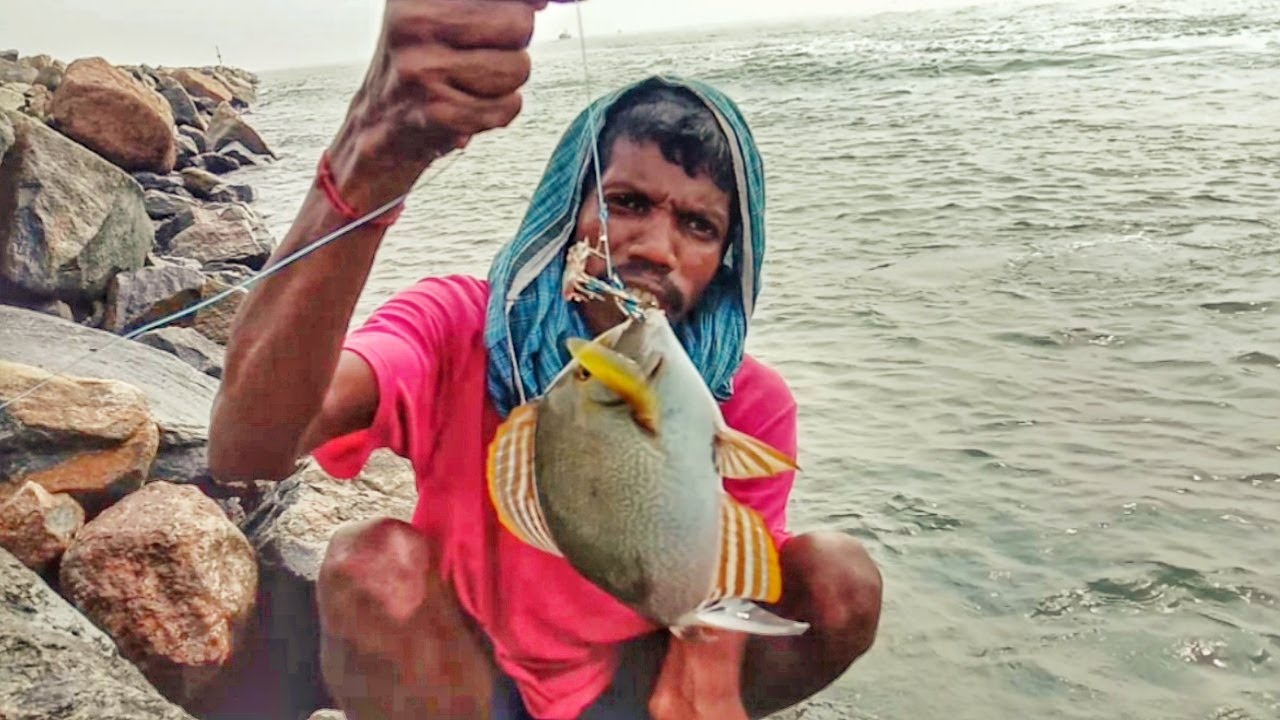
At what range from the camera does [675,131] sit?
2.37m

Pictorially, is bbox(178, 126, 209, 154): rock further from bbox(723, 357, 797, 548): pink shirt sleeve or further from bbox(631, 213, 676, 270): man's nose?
bbox(631, 213, 676, 270): man's nose

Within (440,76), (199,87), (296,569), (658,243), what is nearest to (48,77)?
(199,87)

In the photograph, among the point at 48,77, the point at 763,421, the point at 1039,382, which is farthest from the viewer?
the point at 48,77

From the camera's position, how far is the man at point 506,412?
2.32 metres

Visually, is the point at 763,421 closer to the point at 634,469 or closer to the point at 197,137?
the point at 634,469

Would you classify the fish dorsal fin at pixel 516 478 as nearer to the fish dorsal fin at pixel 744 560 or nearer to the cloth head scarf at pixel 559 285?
→ the fish dorsal fin at pixel 744 560

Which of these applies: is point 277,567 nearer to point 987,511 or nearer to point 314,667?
point 314,667

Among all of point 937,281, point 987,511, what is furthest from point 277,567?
point 937,281

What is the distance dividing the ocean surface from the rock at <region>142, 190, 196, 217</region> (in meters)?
1.48

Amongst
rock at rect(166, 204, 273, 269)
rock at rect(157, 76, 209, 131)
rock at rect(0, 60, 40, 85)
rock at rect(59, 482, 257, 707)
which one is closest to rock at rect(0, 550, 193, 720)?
rock at rect(59, 482, 257, 707)

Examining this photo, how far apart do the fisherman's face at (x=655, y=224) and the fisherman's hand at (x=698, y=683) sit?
81 centimetres

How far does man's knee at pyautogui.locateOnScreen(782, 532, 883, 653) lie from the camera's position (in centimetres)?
260

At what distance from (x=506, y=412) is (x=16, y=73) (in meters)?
22.1

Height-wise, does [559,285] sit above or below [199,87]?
below
